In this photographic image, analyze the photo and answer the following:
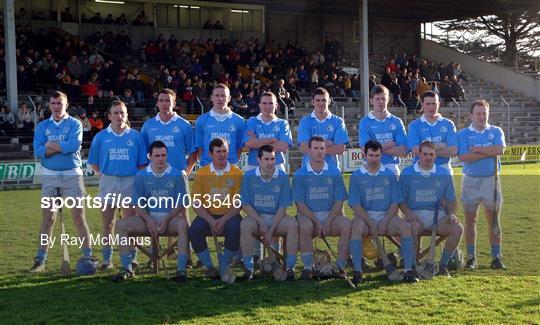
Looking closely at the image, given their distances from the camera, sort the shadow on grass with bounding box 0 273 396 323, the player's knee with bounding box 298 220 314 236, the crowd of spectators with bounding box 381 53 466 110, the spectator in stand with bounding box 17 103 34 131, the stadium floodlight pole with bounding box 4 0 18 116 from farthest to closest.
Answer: the crowd of spectators with bounding box 381 53 466 110, the stadium floodlight pole with bounding box 4 0 18 116, the spectator in stand with bounding box 17 103 34 131, the player's knee with bounding box 298 220 314 236, the shadow on grass with bounding box 0 273 396 323

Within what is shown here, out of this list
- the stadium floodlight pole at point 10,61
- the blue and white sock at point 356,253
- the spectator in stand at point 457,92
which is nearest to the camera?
the blue and white sock at point 356,253

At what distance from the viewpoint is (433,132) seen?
741cm

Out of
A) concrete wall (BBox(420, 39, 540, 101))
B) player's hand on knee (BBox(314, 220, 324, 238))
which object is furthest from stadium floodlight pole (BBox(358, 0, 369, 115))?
player's hand on knee (BBox(314, 220, 324, 238))

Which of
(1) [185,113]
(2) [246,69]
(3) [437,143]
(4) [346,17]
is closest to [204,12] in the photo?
(2) [246,69]

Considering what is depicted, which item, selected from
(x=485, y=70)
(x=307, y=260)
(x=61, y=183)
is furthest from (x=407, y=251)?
(x=485, y=70)

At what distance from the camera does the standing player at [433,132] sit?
7340mm

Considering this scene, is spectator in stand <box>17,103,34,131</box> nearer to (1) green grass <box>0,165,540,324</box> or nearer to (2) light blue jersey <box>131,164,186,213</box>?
(1) green grass <box>0,165,540,324</box>

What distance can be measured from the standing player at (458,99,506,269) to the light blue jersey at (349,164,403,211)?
1096 mm

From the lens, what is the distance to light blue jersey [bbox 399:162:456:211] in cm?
698

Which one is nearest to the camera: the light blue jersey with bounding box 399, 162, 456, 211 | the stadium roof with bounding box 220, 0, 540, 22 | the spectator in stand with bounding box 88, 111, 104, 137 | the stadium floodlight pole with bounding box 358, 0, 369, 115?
the light blue jersey with bounding box 399, 162, 456, 211

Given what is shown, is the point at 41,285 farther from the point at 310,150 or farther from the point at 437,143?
the point at 437,143

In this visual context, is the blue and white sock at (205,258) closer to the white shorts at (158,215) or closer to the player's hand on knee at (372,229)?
the white shorts at (158,215)

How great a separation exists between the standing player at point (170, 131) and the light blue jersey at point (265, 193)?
1.03 metres

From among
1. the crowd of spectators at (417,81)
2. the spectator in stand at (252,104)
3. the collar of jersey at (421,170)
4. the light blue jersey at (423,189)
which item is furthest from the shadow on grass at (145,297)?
the crowd of spectators at (417,81)
